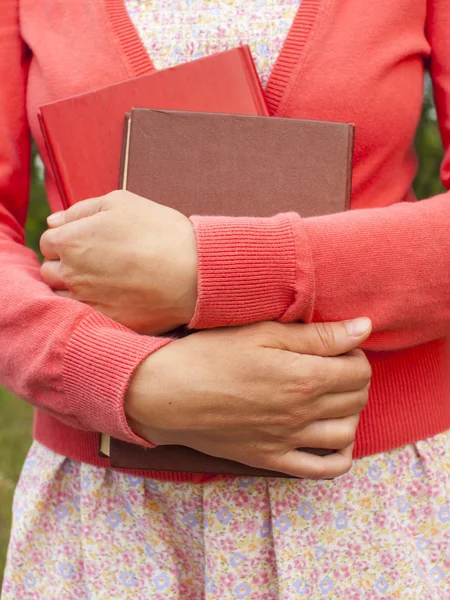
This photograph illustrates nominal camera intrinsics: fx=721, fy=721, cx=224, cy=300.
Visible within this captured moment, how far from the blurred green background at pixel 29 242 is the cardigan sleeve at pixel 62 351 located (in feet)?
3.33

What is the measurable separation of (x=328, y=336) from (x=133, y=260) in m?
0.21

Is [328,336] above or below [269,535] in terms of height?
above

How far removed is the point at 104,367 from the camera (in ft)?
2.28

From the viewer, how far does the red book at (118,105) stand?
0.78 m

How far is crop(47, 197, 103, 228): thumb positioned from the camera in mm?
727

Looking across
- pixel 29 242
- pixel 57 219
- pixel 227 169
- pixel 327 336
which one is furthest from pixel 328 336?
pixel 29 242

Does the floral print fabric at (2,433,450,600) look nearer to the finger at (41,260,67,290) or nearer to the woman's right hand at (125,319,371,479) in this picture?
the woman's right hand at (125,319,371,479)

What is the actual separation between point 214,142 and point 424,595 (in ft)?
1.87

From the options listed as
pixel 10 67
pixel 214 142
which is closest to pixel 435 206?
pixel 214 142

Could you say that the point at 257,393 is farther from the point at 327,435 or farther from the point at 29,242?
the point at 29,242

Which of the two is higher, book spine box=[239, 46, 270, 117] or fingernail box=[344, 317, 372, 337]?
book spine box=[239, 46, 270, 117]

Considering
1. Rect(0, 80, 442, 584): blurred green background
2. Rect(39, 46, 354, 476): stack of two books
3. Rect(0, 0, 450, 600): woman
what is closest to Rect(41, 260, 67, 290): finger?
Rect(0, 0, 450, 600): woman

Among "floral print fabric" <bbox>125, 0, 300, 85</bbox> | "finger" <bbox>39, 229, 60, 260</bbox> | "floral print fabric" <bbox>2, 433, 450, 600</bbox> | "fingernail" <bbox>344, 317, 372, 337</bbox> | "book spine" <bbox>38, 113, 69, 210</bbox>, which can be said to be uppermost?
"floral print fabric" <bbox>125, 0, 300, 85</bbox>

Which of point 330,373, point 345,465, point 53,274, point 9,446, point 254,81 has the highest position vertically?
point 254,81
